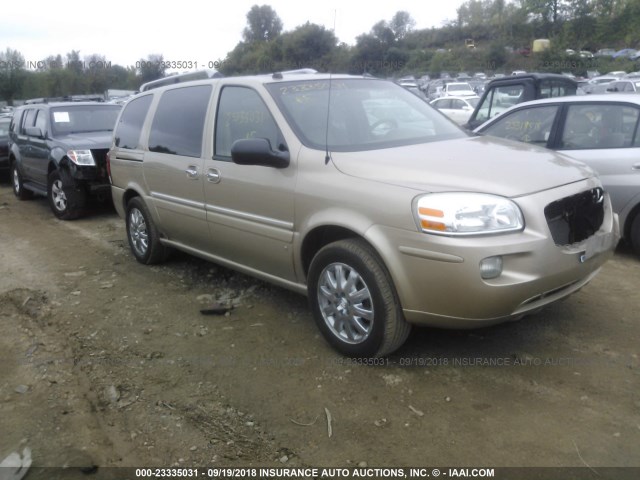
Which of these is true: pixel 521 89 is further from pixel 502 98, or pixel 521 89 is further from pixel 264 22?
pixel 264 22

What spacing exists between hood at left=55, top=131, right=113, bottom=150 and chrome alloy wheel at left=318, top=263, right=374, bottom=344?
5.73 metres

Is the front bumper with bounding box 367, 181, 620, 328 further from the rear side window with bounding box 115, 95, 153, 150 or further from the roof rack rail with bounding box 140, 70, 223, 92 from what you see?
the rear side window with bounding box 115, 95, 153, 150

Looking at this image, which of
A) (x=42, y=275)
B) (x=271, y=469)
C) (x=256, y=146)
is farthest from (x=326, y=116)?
(x=42, y=275)

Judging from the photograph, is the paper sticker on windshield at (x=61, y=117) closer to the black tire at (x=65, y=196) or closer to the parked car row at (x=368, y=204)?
the black tire at (x=65, y=196)

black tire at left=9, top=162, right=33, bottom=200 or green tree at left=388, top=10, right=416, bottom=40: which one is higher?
green tree at left=388, top=10, right=416, bottom=40

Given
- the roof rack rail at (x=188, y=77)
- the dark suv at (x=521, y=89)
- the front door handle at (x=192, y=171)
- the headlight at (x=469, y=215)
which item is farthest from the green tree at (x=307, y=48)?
the dark suv at (x=521, y=89)

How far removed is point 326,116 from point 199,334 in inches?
71.4

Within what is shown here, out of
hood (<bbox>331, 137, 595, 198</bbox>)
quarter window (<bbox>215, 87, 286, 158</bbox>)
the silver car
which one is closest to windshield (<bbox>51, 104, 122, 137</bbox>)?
quarter window (<bbox>215, 87, 286, 158</bbox>)

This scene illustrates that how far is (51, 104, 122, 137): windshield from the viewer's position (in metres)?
9.11

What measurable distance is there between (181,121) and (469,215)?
114 inches

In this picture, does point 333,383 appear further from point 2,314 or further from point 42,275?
point 42,275

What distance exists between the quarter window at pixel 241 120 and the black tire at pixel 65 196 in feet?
15.3

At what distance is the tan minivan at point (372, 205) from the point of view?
3.05 m

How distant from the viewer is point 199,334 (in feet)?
13.8
